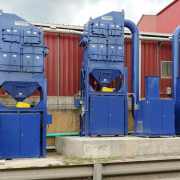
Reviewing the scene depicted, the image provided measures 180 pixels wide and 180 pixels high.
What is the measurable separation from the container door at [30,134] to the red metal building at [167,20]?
400 inches

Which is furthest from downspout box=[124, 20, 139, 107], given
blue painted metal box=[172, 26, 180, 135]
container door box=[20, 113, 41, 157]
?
container door box=[20, 113, 41, 157]

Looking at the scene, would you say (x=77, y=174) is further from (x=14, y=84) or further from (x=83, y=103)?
(x=83, y=103)

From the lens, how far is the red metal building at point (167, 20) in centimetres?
1880

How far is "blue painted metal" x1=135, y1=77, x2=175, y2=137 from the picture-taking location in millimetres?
10836

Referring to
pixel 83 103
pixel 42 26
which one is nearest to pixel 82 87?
pixel 83 103

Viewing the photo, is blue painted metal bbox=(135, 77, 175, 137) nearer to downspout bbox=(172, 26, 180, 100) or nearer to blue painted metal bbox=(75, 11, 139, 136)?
blue painted metal bbox=(75, 11, 139, 136)

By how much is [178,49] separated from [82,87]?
10.3 feet

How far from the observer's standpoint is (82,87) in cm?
1187

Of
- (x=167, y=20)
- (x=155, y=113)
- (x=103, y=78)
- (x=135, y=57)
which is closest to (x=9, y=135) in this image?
(x=103, y=78)

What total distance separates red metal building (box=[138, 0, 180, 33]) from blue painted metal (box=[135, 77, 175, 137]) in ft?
27.1

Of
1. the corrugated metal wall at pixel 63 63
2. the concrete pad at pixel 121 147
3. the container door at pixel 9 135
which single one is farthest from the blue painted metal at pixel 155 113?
the container door at pixel 9 135

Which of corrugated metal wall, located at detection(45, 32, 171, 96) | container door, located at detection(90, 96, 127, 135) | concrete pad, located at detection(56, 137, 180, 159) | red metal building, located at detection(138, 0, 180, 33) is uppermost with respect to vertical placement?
red metal building, located at detection(138, 0, 180, 33)

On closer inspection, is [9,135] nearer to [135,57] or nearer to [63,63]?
[63,63]

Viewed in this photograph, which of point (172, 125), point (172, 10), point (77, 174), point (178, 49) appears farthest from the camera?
point (172, 10)
